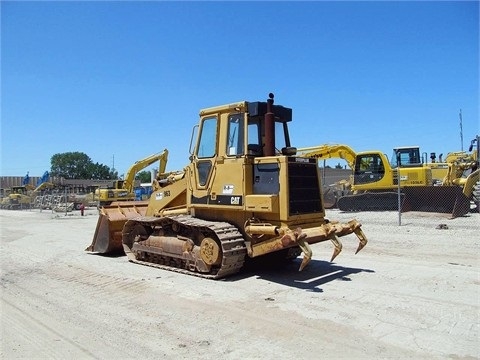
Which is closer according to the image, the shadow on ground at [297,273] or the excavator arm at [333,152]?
the shadow on ground at [297,273]

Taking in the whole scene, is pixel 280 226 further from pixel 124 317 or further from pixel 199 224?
pixel 124 317

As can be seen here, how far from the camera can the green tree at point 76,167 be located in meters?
109

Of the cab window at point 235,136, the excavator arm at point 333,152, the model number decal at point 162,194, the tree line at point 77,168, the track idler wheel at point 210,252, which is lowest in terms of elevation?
the track idler wheel at point 210,252

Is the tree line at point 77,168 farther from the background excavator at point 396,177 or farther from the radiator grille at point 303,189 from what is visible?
the radiator grille at point 303,189

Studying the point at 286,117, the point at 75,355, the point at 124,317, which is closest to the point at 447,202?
the point at 286,117

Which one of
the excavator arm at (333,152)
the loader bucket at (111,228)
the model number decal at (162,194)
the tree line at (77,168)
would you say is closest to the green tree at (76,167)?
the tree line at (77,168)

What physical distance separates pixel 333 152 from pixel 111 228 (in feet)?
44.5

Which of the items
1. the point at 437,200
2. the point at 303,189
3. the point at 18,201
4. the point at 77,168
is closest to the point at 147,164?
the point at 437,200

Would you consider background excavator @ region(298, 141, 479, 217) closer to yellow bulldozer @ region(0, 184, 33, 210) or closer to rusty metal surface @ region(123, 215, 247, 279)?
rusty metal surface @ region(123, 215, 247, 279)

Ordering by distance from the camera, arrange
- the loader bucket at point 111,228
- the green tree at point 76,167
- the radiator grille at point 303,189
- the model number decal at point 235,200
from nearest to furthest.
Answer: the radiator grille at point 303,189 < the model number decal at point 235,200 < the loader bucket at point 111,228 < the green tree at point 76,167

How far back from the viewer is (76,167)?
4341 inches

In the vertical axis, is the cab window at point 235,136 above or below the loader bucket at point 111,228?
above

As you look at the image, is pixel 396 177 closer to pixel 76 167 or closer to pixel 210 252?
pixel 210 252

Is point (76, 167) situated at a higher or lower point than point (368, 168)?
higher
